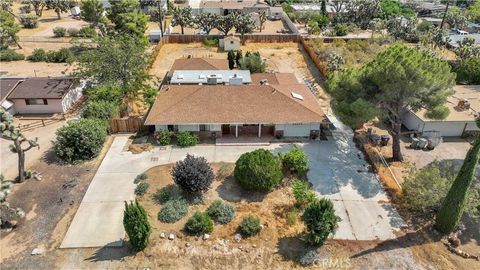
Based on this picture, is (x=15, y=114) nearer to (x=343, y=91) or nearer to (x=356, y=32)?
(x=343, y=91)

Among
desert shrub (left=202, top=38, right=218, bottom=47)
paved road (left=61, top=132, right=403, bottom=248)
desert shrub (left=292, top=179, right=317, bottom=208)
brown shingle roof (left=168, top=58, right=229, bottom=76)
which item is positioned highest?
Result: brown shingle roof (left=168, top=58, right=229, bottom=76)

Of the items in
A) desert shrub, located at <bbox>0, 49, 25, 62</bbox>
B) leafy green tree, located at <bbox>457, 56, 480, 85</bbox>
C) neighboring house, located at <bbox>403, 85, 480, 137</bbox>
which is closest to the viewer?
neighboring house, located at <bbox>403, 85, 480, 137</bbox>

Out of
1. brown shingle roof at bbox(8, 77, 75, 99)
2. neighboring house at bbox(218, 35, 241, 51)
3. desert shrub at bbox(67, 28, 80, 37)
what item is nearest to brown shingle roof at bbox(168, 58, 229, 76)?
brown shingle roof at bbox(8, 77, 75, 99)

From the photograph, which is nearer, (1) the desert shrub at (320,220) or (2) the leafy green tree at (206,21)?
(1) the desert shrub at (320,220)

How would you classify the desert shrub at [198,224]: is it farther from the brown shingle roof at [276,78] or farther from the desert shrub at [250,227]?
the brown shingle roof at [276,78]

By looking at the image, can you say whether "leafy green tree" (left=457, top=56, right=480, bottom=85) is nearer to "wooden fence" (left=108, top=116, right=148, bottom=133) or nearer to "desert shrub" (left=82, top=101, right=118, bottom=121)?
"wooden fence" (left=108, top=116, right=148, bottom=133)

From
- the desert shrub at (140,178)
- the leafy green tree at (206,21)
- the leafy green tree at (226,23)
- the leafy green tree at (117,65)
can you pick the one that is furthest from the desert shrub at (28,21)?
the desert shrub at (140,178)
